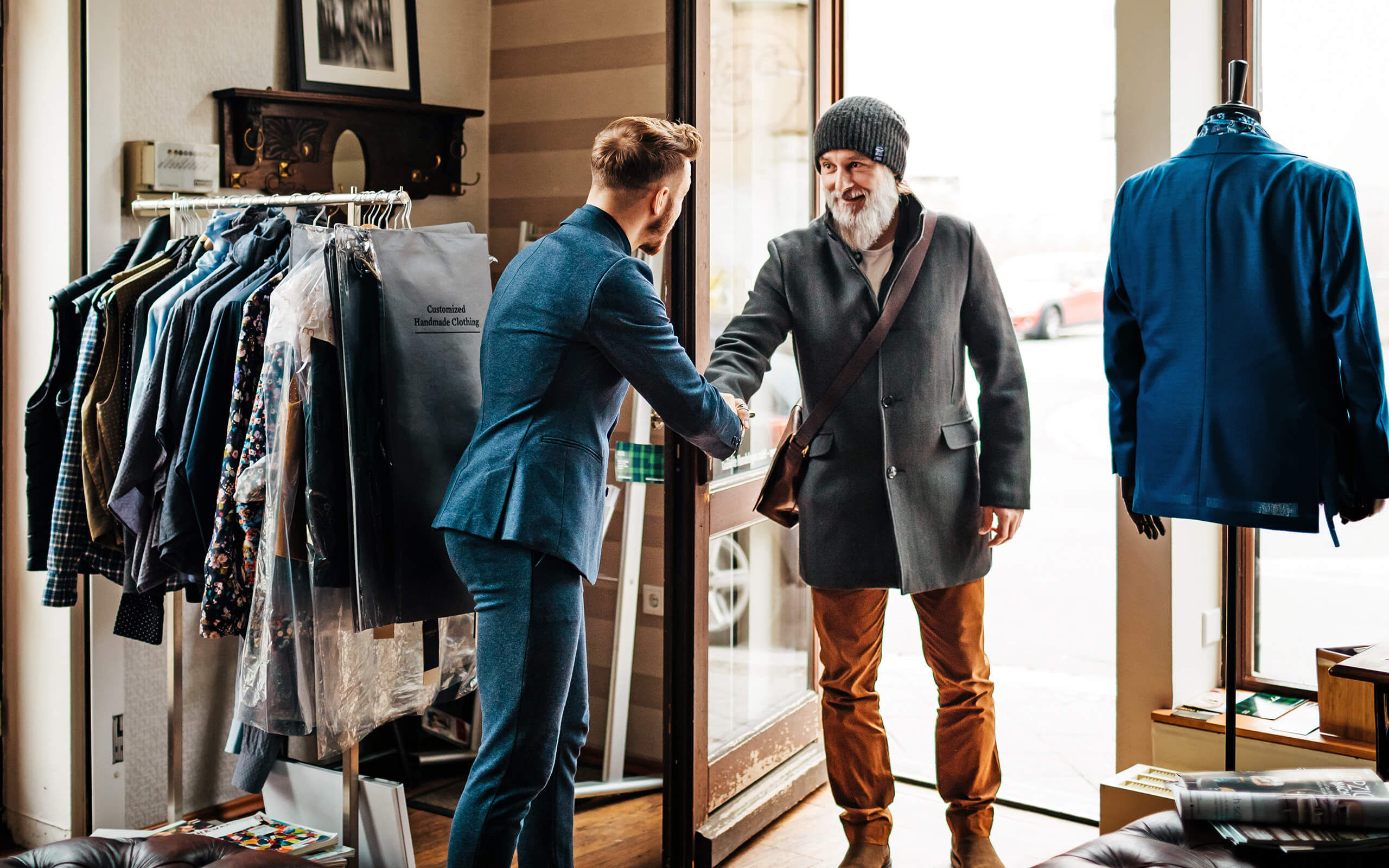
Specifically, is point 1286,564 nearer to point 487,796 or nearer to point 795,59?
point 795,59

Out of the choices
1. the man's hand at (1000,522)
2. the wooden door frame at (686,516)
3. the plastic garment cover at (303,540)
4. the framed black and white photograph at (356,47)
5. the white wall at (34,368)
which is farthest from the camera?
the framed black and white photograph at (356,47)

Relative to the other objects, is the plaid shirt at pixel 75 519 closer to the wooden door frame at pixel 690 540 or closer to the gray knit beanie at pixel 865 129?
the wooden door frame at pixel 690 540

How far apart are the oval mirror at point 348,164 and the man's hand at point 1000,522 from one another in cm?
186

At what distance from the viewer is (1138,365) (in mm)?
2168

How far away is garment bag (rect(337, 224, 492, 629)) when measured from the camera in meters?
2.09

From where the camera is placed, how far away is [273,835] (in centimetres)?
239

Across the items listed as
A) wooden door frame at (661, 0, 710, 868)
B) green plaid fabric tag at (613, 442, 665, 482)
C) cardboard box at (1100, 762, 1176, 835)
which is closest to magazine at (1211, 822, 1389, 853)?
cardboard box at (1100, 762, 1176, 835)

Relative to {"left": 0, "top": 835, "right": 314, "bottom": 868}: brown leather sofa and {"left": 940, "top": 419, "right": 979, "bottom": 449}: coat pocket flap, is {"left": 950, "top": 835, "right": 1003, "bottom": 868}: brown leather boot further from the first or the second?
{"left": 0, "top": 835, "right": 314, "bottom": 868}: brown leather sofa

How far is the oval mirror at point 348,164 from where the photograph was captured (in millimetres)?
3088

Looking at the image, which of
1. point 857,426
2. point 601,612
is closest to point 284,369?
point 857,426

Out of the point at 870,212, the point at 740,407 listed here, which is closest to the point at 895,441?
the point at 740,407

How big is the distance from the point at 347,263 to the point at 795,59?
58.8 inches

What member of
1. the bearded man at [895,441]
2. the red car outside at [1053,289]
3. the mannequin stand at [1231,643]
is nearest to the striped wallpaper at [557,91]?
the bearded man at [895,441]

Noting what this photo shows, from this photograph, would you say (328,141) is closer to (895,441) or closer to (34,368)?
(34,368)
